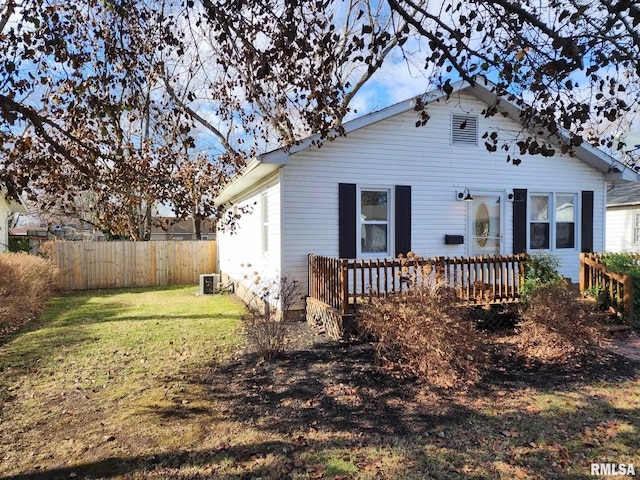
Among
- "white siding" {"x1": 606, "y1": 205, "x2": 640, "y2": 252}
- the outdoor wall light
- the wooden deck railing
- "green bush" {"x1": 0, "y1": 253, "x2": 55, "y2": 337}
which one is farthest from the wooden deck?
"white siding" {"x1": 606, "y1": 205, "x2": 640, "y2": 252}

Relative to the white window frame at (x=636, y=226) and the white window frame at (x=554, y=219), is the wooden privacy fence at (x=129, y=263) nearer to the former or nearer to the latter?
the white window frame at (x=554, y=219)

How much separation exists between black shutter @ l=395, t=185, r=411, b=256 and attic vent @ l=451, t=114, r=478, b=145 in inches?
69.4

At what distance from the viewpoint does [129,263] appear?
15906mm

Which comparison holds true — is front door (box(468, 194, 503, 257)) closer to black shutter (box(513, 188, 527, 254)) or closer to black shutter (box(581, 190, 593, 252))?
black shutter (box(513, 188, 527, 254))

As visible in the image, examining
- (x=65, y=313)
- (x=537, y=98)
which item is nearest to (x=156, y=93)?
(x=65, y=313)

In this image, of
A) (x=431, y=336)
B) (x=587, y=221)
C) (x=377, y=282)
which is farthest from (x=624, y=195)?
(x=431, y=336)

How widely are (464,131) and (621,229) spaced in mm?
11028

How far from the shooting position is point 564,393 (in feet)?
15.0

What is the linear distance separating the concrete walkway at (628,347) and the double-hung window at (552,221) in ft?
11.4

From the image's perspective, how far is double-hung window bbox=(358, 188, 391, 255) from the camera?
8.90 metres

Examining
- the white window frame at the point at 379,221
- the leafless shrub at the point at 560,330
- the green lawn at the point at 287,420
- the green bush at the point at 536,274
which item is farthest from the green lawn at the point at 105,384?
the green bush at the point at 536,274

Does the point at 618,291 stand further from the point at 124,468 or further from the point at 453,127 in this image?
the point at 124,468

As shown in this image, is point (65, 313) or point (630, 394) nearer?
point (630, 394)

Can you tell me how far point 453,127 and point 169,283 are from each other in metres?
12.5
